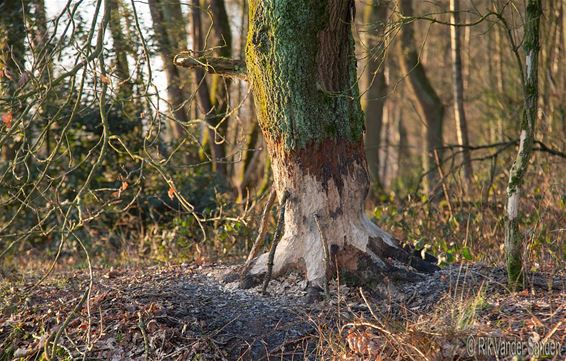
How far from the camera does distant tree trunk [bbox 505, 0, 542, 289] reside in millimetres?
5371

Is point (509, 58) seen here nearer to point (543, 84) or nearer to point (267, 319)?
point (543, 84)

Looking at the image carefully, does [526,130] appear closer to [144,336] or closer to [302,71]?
[302,71]

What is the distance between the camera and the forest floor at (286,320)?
4633mm

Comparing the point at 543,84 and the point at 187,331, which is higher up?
the point at 543,84

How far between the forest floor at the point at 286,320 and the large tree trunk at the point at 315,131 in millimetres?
311

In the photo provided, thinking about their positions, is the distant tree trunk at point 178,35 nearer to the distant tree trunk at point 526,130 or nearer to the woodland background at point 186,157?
the woodland background at point 186,157

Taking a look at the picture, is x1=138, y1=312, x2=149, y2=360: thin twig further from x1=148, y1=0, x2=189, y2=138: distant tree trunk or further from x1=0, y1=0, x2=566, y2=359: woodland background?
x1=148, y1=0, x2=189, y2=138: distant tree trunk

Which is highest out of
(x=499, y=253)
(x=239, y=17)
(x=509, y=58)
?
(x=239, y=17)

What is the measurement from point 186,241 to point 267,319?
12.0 feet

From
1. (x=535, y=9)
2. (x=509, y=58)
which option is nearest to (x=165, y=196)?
(x=535, y=9)

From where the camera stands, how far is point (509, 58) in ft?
48.1

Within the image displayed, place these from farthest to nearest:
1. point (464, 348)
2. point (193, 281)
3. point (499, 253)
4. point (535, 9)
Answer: point (499, 253) < point (193, 281) < point (535, 9) < point (464, 348)

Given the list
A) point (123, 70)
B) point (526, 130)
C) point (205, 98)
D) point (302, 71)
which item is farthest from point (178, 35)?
point (526, 130)

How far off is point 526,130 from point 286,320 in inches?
86.6
